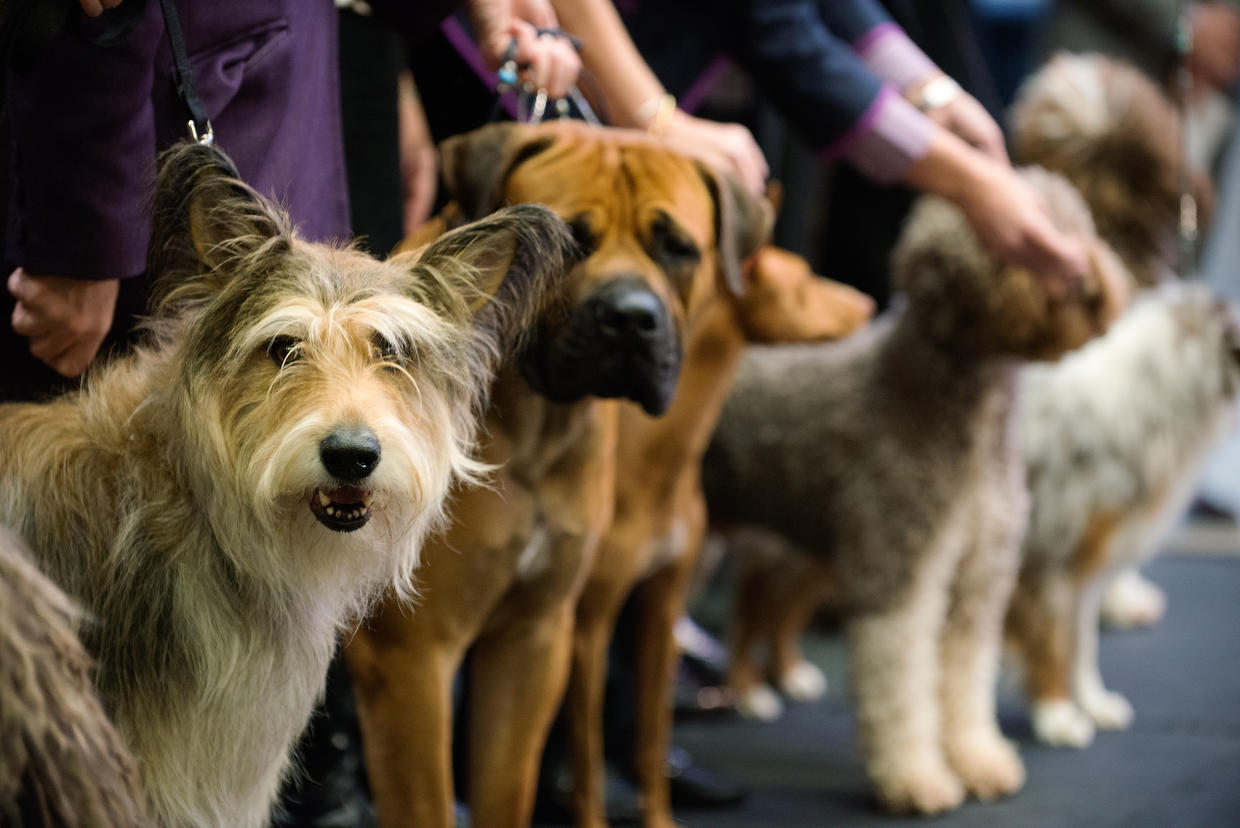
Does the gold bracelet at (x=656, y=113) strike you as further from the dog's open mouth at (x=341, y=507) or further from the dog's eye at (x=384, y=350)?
the dog's open mouth at (x=341, y=507)

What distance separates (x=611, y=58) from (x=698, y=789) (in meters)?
1.67

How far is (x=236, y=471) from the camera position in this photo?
1173 millimetres

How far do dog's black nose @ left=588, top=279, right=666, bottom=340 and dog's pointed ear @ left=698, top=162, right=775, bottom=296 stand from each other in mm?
315

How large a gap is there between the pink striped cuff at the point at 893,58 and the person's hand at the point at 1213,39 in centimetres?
301

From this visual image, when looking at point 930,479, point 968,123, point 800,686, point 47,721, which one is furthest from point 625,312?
point 800,686

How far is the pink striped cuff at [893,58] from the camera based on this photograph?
8.80 feet

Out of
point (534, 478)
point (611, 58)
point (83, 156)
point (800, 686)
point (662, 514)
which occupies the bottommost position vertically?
point (800, 686)

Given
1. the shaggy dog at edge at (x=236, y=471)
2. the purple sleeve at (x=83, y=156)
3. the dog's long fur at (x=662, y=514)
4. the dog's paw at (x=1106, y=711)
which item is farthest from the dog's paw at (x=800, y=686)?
the purple sleeve at (x=83, y=156)

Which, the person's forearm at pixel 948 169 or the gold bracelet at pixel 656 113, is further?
the person's forearm at pixel 948 169

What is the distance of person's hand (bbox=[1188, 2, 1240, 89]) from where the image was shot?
520cm

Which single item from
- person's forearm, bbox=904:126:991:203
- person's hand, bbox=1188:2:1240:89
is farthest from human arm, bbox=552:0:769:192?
person's hand, bbox=1188:2:1240:89

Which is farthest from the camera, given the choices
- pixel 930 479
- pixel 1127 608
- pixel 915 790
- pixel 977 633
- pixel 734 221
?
pixel 1127 608

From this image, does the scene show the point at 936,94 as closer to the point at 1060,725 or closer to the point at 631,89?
the point at 631,89

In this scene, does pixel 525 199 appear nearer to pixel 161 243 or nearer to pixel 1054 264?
pixel 161 243
